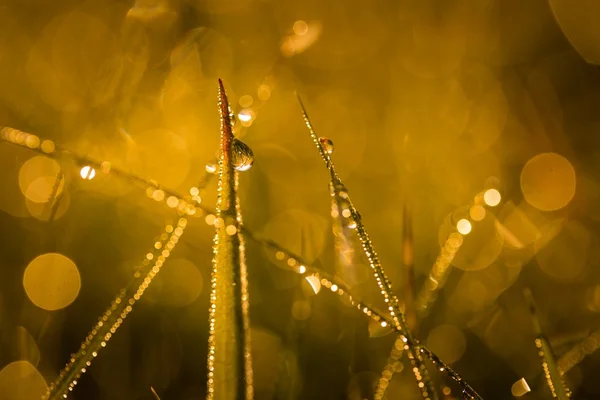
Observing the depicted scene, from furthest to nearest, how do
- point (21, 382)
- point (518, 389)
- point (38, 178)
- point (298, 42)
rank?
point (298, 42) → point (38, 178) → point (518, 389) → point (21, 382)

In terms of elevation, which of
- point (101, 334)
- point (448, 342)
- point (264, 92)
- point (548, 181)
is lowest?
point (101, 334)

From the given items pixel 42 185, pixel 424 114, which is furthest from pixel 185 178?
pixel 424 114

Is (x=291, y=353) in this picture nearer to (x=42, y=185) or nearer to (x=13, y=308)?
(x=13, y=308)

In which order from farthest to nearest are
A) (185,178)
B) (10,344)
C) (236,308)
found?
(185,178), (10,344), (236,308)

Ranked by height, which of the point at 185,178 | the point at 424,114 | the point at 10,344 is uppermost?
Result: the point at 424,114

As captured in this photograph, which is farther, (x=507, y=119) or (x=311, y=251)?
(x=507, y=119)

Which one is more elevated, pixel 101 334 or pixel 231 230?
pixel 231 230

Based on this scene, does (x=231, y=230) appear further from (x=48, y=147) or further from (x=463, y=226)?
(x=463, y=226)

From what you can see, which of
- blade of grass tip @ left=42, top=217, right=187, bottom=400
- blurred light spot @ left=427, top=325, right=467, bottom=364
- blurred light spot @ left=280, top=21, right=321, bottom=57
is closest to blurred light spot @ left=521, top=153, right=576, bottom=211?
blurred light spot @ left=427, top=325, right=467, bottom=364

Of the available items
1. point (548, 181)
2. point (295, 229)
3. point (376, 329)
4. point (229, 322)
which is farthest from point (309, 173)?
point (229, 322)
